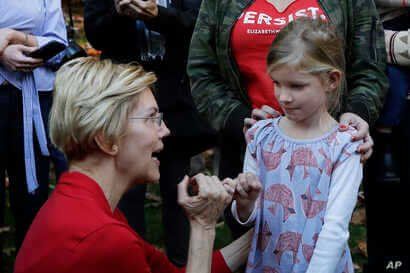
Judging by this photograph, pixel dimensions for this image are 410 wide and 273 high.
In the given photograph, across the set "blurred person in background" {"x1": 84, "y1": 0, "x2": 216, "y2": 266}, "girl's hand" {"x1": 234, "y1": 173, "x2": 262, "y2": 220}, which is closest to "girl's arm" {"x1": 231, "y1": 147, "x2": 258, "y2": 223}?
"girl's hand" {"x1": 234, "y1": 173, "x2": 262, "y2": 220}

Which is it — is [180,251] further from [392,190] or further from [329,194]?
[329,194]

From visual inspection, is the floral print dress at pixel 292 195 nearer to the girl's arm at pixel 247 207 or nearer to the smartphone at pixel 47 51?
the girl's arm at pixel 247 207

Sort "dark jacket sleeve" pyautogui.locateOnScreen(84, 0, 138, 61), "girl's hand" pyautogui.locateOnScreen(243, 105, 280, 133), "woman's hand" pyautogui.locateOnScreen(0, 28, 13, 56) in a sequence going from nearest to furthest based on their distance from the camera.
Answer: "girl's hand" pyautogui.locateOnScreen(243, 105, 280, 133) → "dark jacket sleeve" pyautogui.locateOnScreen(84, 0, 138, 61) → "woman's hand" pyautogui.locateOnScreen(0, 28, 13, 56)

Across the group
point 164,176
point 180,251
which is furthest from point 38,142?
point 180,251

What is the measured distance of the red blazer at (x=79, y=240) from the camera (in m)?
2.52

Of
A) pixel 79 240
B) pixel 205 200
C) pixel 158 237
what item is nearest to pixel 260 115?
pixel 205 200

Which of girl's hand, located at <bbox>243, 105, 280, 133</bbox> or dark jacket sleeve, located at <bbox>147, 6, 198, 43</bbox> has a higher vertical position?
dark jacket sleeve, located at <bbox>147, 6, 198, 43</bbox>

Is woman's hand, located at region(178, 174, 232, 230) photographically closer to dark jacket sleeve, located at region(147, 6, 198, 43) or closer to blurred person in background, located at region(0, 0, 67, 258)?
dark jacket sleeve, located at region(147, 6, 198, 43)

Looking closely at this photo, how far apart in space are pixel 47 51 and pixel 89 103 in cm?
155

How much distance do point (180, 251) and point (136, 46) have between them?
1.23 meters

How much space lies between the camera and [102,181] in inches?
108

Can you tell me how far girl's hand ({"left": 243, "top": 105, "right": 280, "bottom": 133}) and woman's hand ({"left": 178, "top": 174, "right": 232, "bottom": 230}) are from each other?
1.35 feet

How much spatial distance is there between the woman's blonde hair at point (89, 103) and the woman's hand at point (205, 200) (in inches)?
11.7

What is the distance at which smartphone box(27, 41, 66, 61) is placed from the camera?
408cm
